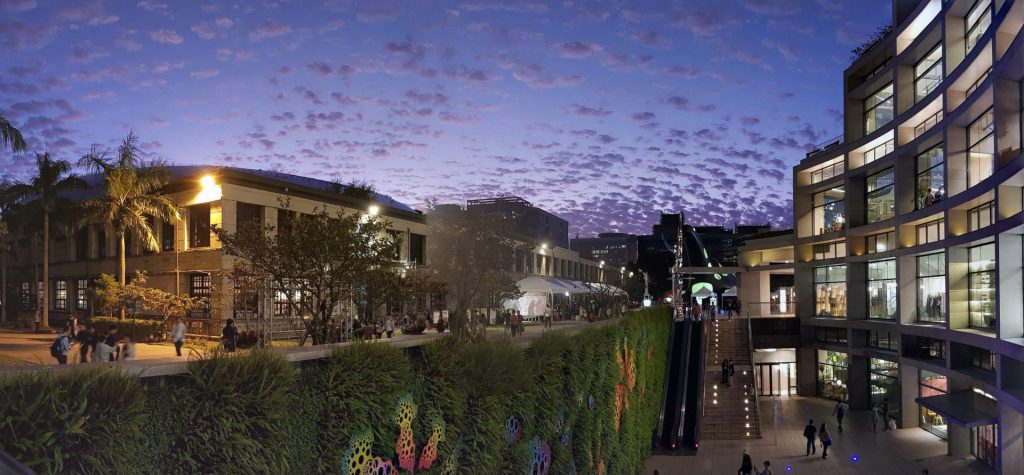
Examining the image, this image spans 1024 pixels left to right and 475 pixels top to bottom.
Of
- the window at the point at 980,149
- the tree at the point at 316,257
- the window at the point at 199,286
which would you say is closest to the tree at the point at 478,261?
the tree at the point at 316,257

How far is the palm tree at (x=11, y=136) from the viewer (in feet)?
72.2

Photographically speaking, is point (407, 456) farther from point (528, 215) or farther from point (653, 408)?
point (528, 215)

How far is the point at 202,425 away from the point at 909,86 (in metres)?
39.2

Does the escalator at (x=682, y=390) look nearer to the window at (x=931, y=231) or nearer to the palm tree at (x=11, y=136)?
the window at (x=931, y=231)

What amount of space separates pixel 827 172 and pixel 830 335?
35.9ft

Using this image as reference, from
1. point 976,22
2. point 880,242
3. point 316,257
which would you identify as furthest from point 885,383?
point 316,257

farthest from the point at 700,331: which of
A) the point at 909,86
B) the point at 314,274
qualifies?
the point at 314,274

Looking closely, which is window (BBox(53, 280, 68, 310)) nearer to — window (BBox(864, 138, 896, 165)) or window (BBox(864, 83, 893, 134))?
window (BBox(864, 138, 896, 165))

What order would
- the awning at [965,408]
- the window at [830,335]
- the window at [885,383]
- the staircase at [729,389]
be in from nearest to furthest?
the awning at [965,408], the staircase at [729,389], the window at [885,383], the window at [830,335]

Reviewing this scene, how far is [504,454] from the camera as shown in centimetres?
1277

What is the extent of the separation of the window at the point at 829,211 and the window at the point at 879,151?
2.57m

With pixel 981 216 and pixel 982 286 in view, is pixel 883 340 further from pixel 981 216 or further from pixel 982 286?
pixel 981 216

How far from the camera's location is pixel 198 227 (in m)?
32.1

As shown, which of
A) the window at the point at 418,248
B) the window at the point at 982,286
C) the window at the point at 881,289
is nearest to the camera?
the window at the point at 982,286
